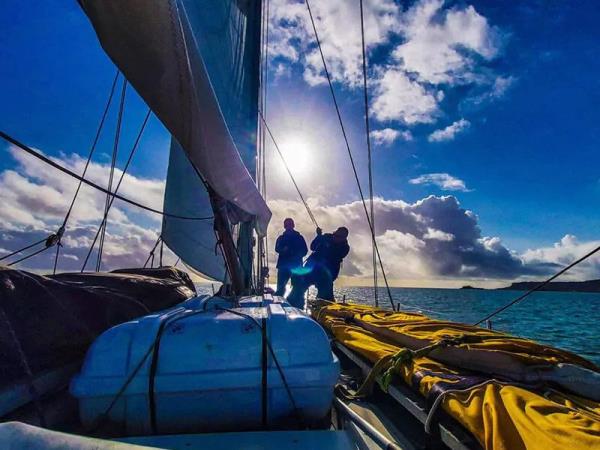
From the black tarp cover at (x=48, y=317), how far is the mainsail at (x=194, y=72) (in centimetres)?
107

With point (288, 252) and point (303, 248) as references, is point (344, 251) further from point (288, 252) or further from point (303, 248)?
point (288, 252)

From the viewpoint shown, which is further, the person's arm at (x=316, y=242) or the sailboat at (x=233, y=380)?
the person's arm at (x=316, y=242)

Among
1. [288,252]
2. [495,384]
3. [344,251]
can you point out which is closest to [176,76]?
[495,384]

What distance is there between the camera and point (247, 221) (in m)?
5.14

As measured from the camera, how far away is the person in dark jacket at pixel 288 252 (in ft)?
26.2

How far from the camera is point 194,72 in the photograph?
1807 mm

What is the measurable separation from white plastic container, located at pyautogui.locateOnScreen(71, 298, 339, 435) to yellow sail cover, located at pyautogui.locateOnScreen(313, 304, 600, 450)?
600 mm

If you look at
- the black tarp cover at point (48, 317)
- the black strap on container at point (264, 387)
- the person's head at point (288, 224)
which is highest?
the person's head at point (288, 224)

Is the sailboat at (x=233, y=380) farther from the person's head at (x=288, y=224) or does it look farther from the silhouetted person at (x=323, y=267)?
the person's head at (x=288, y=224)

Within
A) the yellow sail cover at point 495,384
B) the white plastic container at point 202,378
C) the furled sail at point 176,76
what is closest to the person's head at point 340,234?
the furled sail at point 176,76

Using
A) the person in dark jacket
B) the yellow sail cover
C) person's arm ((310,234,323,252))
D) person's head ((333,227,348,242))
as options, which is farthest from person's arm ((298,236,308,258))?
the yellow sail cover

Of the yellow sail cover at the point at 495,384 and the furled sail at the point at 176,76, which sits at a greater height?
the furled sail at the point at 176,76

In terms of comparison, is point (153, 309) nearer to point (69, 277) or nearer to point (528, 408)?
point (69, 277)

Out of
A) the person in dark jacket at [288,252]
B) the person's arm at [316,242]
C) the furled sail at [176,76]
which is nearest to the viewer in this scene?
the furled sail at [176,76]
